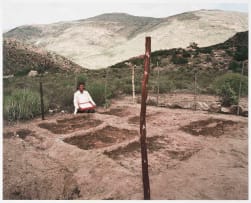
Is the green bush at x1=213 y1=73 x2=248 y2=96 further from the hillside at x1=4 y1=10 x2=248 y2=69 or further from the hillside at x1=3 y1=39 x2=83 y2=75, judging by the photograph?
the hillside at x1=4 y1=10 x2=248 y2=69

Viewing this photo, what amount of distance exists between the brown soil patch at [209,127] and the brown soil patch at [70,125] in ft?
6.32

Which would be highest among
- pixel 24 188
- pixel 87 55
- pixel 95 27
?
pixel 95 27

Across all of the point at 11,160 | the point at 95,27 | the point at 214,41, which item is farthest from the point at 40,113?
the point at 95,27

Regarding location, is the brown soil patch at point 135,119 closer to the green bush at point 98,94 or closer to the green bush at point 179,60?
the green bush at point 98,94

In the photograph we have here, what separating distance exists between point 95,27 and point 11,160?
27348mm

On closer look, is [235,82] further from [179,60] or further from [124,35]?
[124,35]

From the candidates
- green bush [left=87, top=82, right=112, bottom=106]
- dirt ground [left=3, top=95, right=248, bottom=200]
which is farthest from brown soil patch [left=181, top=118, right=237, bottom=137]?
green bush [left=87, top=82, right=112, bottom=106]

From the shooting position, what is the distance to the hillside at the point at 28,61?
49.3 feet

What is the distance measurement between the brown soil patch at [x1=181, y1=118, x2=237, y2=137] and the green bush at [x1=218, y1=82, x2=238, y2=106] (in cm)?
174

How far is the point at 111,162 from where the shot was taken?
4.45 metres

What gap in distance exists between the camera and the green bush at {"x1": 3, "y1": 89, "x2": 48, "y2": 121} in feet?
23.2

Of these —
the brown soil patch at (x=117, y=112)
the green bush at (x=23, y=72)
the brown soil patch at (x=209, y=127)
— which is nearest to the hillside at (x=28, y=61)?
the green bush at (x=23, y=72)

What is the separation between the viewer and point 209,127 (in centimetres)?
637

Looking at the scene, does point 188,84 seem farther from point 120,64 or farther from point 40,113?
point 120,64
